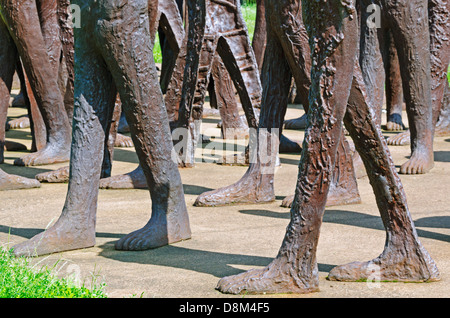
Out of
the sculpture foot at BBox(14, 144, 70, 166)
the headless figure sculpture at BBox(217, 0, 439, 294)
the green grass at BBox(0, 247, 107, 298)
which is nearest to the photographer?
the green grass at BBox(0, 247, 107, 298)

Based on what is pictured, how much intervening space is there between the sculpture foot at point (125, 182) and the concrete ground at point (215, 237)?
0.07 meters

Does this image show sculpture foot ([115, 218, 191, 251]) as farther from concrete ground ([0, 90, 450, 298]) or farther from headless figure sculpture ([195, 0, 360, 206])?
headless figure sculpture ([195, 0, 360, 206])

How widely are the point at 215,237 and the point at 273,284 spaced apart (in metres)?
1.03

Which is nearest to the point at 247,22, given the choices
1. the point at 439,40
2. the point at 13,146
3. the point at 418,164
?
the point at 13,146

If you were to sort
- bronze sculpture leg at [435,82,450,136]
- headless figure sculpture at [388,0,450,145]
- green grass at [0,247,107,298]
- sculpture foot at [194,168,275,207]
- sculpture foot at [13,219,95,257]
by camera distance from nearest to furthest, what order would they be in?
green grass at [0,247,107,298], sculpture foot at [13,219,95,257], sculpture foot at [194,168,275,207], headless figure sculpture at [388,0,450,145], bronze sculpture leg at [435,82,450,136]

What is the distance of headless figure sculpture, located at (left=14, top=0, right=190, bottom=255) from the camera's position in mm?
3818

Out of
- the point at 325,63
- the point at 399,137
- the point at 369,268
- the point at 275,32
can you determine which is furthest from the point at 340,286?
the point at 399,137

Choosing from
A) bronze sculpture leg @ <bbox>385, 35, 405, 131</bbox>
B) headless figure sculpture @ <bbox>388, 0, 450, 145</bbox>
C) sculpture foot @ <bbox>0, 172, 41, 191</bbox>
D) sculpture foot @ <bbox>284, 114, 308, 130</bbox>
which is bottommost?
sculpture foot @ <bbox>0, 172, 41, 191</bbox>

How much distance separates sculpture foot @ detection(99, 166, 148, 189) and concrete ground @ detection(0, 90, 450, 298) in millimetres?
74

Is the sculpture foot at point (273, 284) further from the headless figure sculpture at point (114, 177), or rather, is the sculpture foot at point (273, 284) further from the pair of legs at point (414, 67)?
the pair of legs at point (414, 67)

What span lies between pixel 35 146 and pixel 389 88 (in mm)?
3798

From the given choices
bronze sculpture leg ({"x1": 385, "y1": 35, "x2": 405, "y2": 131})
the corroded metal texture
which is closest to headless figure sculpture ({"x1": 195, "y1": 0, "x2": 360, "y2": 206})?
the corroded metal texture

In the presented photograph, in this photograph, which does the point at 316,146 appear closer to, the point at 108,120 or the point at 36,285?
the point at 36,285

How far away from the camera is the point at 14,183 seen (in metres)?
5.40
